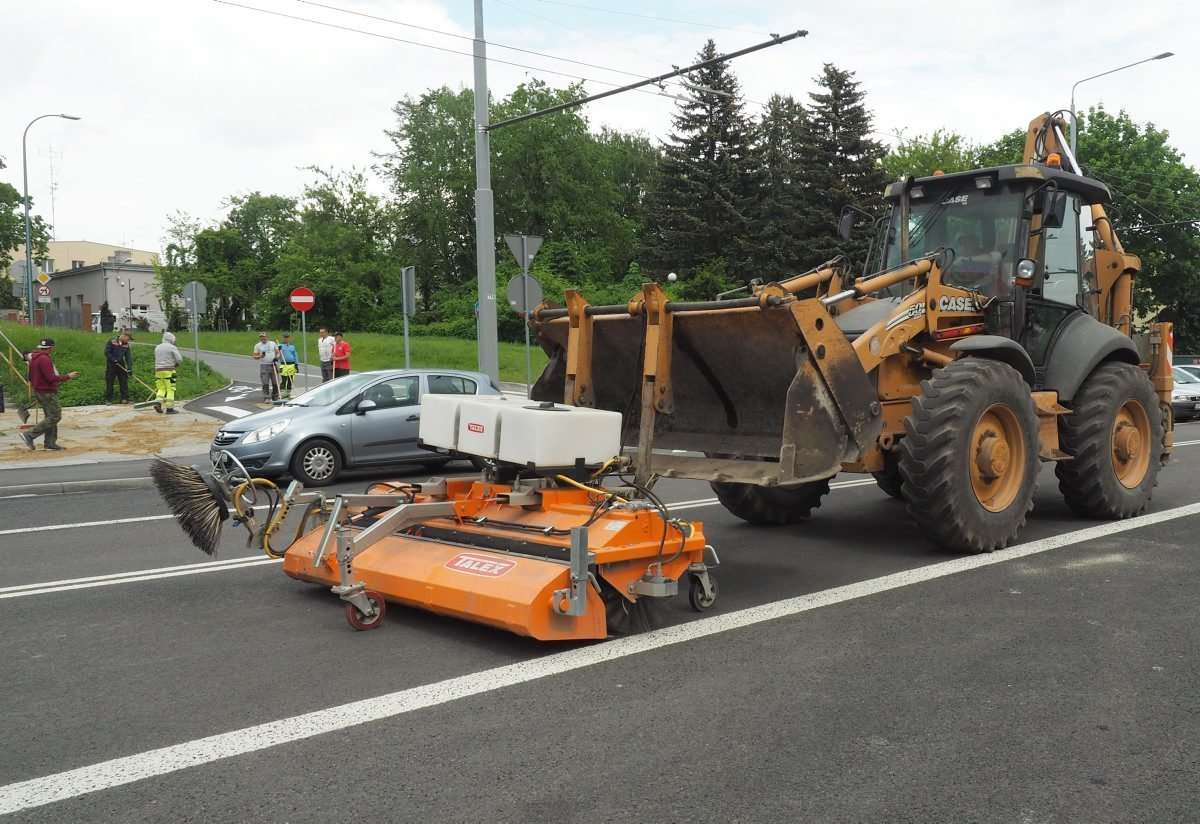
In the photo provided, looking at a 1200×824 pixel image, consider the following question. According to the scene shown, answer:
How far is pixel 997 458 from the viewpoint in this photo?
7512 mm

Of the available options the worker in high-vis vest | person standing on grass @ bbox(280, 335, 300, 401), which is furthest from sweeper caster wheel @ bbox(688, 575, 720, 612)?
person standing on grass @ bbox(280, 335, 300, 401)

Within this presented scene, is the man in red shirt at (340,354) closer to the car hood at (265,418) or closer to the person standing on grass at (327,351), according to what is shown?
the person standing on grass at (327,351)

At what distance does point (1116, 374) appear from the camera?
8805 mm

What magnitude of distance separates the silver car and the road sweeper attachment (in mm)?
6569

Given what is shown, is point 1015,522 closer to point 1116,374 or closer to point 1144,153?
point 1116,374

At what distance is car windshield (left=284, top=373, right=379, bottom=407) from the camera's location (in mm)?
13383

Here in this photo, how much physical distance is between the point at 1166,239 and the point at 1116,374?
40411 mm

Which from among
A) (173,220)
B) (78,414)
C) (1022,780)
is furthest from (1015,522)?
(173,220)

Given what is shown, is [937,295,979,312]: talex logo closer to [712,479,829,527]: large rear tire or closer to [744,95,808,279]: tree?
[712,479,829,527]: large rear tire

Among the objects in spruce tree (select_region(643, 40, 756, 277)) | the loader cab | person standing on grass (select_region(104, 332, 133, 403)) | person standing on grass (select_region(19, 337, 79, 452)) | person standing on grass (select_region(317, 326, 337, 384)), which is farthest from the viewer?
spruce tree (select_region(643, 40, 756, 277))

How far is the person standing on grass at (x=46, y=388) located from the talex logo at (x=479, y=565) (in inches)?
519

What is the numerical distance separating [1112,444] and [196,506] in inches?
280

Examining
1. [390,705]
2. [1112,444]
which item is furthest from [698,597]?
[1112,444]

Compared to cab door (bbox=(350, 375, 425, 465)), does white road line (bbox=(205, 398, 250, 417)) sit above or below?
below
